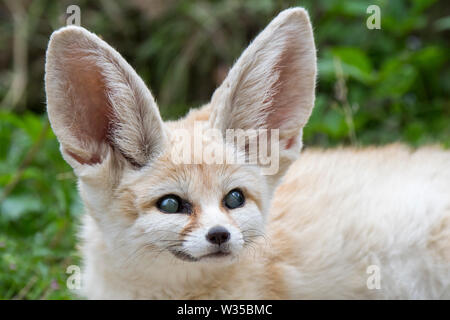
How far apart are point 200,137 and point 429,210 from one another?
1545mm

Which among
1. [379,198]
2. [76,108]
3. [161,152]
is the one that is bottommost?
[379,198]

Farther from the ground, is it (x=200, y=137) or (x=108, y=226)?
(x=200, y=137)

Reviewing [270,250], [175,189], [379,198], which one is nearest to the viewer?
[175,189]

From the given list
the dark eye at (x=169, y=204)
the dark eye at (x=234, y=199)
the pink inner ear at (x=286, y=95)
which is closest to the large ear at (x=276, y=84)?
the pink inner ear at (x=286, y=95)

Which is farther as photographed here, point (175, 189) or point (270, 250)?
point (270, 250)

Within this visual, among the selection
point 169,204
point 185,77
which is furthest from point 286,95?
point 185,77

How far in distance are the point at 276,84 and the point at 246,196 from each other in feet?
2.16

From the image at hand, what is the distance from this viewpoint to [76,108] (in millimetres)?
3277

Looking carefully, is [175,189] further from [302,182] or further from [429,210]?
[429,210]

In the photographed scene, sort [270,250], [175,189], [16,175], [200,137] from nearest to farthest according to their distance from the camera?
1. [175,189]
2. [200,137]
3. [270,250]
4. [16,175]

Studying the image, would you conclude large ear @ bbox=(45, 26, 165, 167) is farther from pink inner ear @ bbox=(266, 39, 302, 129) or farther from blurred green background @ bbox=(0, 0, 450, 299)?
blurred green background @ bbox=(0, 0, 450, 299)

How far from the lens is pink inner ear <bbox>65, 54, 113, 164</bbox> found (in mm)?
3217

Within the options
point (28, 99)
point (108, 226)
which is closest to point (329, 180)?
point (108, 226)

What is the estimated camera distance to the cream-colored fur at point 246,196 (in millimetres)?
3164
